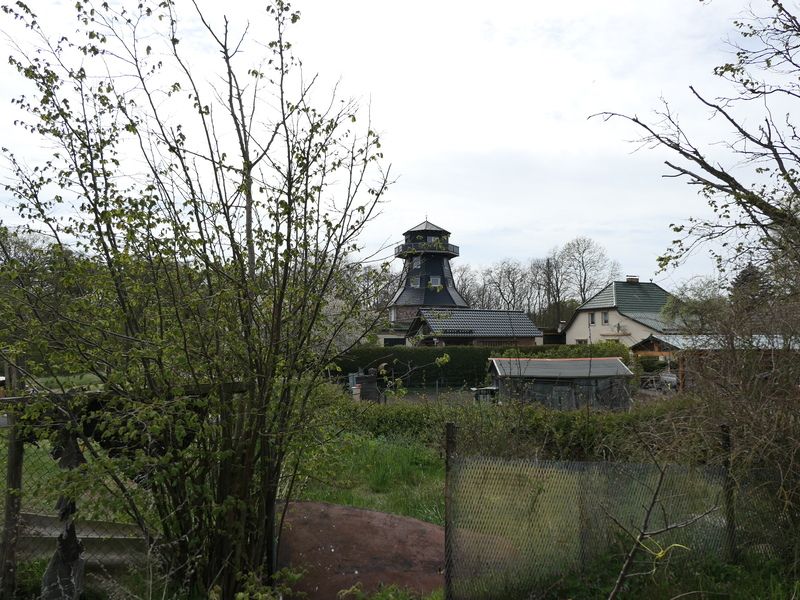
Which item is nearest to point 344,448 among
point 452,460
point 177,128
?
point 452,460

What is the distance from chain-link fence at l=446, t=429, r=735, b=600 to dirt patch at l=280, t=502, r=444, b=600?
718mm

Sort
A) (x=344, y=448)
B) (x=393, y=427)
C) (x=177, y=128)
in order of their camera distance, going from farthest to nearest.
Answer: (x=393, y=427) → (x=344, y=448) → (x=177, y=128)

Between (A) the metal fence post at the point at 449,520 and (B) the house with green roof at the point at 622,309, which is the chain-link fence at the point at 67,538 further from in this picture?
(B) the house with green roof at the point at 622,309

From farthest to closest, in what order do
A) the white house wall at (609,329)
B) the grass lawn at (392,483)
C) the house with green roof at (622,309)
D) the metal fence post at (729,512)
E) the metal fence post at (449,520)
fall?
the house with green roof at (622,309) → the white house wall at (609,329) → the grass lawn at (392,483) → the metal fence post at (729,512) → the metal fence post at (449,520)

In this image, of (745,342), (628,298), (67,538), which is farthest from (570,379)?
(628,298)

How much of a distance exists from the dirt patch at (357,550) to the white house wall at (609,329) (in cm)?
3756

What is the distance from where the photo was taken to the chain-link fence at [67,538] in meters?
3.66

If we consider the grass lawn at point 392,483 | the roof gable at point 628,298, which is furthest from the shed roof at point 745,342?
the roof gable at point 628,298

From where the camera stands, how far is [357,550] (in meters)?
4.96

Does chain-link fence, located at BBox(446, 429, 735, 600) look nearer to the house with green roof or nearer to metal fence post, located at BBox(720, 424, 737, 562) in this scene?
metal fence post, located at BBox(720, 424, 737, 562)

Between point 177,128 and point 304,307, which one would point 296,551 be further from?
point 177,128

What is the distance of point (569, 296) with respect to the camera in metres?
64.0

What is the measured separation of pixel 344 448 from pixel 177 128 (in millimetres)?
2222

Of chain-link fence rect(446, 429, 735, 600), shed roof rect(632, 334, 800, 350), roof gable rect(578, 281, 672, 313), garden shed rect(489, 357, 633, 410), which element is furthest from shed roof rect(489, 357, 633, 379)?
roof gable rect(578, 281, 672, 313)
